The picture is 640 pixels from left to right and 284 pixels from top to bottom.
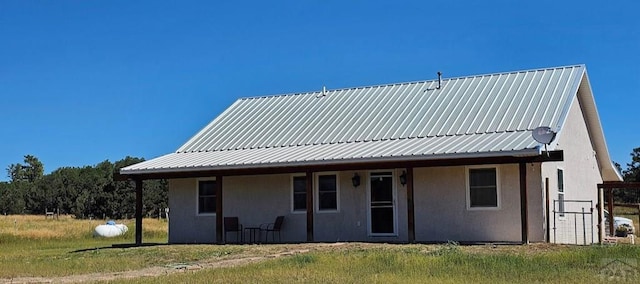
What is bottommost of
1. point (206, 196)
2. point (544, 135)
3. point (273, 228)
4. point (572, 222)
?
point (273, 228)

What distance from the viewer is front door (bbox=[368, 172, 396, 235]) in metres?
20.9

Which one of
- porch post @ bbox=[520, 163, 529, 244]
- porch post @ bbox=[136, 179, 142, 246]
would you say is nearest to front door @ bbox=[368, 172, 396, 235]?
porch post @ bbox=[520, 163, 529, 244]

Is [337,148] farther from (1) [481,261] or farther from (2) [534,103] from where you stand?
(1) [481,261]

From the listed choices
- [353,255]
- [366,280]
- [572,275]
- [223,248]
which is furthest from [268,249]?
[572,275]

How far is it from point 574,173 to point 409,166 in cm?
575

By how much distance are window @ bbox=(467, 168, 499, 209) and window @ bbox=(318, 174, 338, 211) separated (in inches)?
147

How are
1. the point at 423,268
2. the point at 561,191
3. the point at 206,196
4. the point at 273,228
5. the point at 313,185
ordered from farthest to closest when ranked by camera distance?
the point at 206,196 → the point at 273,228 → the point at 313,185 → the point at 561,191 → the point at 423,268

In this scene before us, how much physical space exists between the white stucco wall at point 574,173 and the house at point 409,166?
0.18 ft

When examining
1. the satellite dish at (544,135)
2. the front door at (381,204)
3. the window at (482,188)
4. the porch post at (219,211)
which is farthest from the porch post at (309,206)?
the satellite dish at (544,135)

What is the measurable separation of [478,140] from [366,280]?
29.4 ft

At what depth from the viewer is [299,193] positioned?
873 inches

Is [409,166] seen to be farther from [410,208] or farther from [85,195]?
[85,195]

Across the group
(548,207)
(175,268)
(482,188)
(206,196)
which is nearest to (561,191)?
(548,207)

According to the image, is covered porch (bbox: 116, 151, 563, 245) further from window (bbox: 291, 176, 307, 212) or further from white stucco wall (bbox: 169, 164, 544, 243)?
window (bbox: 291, 176, 307, 212)
